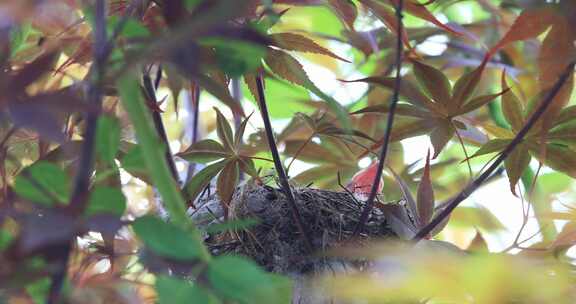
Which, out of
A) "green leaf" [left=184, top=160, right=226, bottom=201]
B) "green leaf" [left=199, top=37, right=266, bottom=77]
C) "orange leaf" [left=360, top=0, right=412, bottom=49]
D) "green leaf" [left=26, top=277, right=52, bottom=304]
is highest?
"orange leaf" [left=360, top=0, right=412, bottom=49]

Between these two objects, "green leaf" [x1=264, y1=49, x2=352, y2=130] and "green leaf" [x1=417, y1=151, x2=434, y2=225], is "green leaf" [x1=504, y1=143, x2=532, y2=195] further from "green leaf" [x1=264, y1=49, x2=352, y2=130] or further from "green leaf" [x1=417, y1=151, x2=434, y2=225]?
"green leaf" [x1=264, y1=49, x2=352, y2=130]

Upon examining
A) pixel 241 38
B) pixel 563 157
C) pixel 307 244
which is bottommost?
pixel 307 244

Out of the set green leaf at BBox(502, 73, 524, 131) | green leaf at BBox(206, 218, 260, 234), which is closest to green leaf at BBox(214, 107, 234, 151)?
green leaf at BBox(502, 73, 524, 131)

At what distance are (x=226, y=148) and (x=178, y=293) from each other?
1.70 ft

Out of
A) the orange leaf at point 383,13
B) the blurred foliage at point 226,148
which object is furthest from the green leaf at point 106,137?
the orange leaf at point 383,13

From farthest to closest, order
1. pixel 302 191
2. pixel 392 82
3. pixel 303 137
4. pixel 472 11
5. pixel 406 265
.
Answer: pixel 472 11 → pixel 303 137 → pixel 302 191 → pixel 392 82 → pixel 406 265

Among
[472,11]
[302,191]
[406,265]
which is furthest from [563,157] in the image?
[472,11]

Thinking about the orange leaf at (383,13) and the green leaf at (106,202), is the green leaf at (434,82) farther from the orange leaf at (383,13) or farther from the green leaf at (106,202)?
the green leaf at (106,202)

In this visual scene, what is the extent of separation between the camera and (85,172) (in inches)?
15.6

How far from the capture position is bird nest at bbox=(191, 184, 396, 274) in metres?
0.92

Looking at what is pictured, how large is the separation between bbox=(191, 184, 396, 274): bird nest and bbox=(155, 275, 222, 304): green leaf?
481mm

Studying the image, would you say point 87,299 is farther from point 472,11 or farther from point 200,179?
point 472,11

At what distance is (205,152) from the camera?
3.03 feet

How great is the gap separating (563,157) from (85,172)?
591 millimetres
